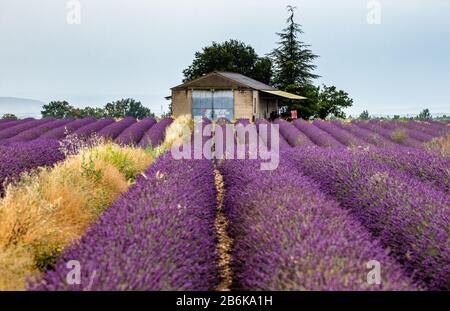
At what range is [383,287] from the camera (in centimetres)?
304

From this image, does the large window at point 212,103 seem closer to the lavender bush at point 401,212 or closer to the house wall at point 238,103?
the house wall at point 238,103

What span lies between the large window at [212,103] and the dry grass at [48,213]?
82.5 ft

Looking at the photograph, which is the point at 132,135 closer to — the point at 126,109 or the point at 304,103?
the point at 304,103

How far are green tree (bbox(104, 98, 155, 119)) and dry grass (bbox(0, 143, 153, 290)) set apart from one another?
62.5 metres

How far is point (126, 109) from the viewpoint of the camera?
80.5 m

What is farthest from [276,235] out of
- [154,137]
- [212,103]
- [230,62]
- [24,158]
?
[230,62]

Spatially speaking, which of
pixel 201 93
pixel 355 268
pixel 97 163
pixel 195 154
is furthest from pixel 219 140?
pixel 201 93

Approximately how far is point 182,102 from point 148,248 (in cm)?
3094

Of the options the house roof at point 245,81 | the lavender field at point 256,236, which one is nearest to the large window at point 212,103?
the house roof at point 245,81

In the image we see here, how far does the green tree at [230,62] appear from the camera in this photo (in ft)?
167

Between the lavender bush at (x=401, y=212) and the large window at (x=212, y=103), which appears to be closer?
the lavender bush at (x=401, y=212)

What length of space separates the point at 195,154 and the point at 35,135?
475 inches

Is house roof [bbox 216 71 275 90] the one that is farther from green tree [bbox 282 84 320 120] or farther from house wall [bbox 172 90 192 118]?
green tree [bbox 282 84 320 120]
